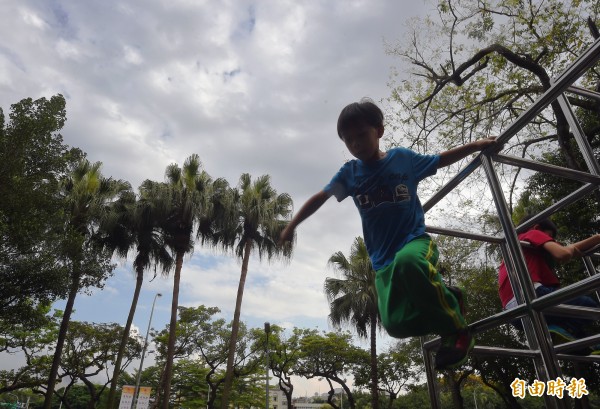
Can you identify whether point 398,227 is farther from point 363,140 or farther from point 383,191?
point 363,140

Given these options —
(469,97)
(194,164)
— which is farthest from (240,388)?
(469,97)

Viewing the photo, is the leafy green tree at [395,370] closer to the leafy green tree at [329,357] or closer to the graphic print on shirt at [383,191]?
the leafy green tree at [329,357]

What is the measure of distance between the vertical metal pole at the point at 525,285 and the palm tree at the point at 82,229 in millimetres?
11739

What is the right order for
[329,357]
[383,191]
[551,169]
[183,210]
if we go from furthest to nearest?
[329,357] < [183,210] < [383,191] < [551,169]

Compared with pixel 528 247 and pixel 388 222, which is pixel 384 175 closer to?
pixel 388 222

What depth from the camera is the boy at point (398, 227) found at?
121cm

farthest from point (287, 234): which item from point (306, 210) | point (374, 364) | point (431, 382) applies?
point (374, 364)

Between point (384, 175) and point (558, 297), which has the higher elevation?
point (384, 175)

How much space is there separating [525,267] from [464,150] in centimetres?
49

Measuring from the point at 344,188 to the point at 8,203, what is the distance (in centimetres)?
1049

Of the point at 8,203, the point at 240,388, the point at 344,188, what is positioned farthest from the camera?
the point at 240,388

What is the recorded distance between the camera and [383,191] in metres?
1.52

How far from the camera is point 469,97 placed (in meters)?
8.38

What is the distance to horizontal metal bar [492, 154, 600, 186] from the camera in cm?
138
